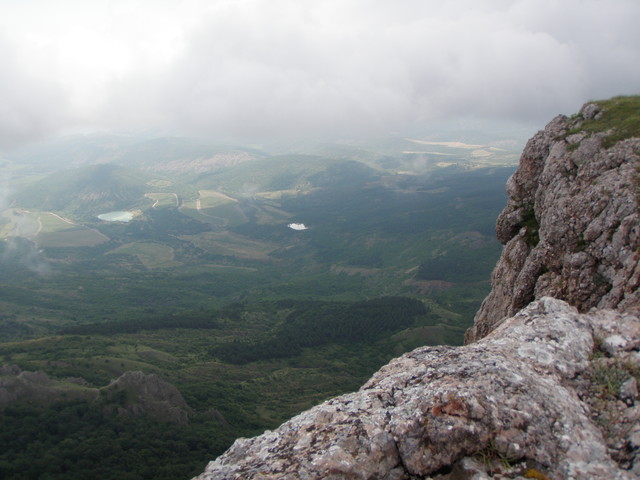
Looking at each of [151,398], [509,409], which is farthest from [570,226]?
[151,398]

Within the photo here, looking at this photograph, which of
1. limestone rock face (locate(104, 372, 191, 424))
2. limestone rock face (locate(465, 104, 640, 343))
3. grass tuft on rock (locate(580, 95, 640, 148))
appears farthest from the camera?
limestone rock face (locate(104, 372, 191, 424))

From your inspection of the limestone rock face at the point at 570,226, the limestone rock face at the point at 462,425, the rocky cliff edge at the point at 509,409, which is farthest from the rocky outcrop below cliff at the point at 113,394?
the limestone rock face at the point at 462,425

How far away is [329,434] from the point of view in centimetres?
1500

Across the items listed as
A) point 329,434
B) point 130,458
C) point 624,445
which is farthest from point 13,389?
point 624,445

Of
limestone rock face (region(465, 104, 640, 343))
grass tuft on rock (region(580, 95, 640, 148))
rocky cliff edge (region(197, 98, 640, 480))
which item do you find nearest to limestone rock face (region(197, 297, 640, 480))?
rocky cliff edge (region(197, 98, 640, 480))

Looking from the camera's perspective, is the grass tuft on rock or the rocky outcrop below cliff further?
the rocky outcrop below cliff

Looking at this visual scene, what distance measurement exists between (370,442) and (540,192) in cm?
2851

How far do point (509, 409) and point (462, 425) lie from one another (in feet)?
5.68

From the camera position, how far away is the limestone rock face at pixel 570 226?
23.2 meters

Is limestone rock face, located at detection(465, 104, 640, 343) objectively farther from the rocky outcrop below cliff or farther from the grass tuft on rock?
the rocky outcrop below cliff

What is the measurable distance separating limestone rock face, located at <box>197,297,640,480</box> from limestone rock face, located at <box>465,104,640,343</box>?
6.54 m

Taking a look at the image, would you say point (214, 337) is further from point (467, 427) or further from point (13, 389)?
point (467, 427)

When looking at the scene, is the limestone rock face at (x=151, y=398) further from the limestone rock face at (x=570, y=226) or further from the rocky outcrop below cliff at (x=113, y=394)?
the limestone rock face at (x=570, y=226)

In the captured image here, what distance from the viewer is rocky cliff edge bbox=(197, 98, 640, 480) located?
13180mm
